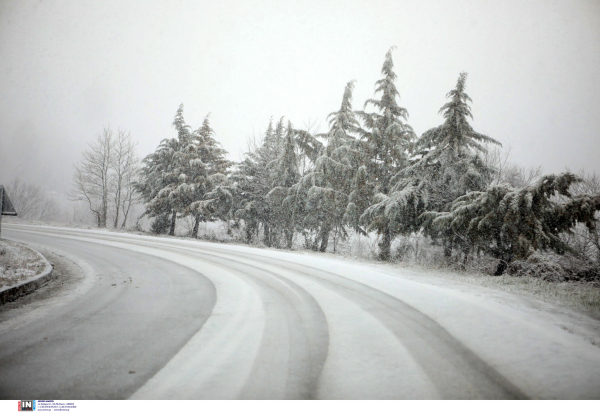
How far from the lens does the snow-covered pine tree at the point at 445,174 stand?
1076cm

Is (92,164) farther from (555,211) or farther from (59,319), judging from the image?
(555,211)

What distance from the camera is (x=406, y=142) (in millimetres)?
14250

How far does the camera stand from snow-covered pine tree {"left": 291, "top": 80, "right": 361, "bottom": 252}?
14633 millimetres

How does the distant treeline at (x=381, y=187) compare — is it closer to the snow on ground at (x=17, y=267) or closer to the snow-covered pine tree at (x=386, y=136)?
the snow-covered pine tree at (x=386, y=136)

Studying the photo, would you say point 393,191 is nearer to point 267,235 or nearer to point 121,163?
point 267,235

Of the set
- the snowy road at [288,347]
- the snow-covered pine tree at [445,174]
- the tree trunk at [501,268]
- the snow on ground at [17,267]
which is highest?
the snow-covered pine tree at [445,174]

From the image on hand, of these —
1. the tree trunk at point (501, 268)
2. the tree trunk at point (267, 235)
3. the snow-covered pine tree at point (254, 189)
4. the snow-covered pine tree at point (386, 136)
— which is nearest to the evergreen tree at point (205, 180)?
the snow-covered pine tree at point (254, 189)

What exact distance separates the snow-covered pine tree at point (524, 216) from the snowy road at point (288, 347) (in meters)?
3.85

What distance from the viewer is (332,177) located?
50.0 feet

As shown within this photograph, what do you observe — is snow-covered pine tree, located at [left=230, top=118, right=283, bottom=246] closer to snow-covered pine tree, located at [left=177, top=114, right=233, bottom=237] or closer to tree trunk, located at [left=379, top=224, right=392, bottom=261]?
snow-covered pine tree, located at [left=177, top=114, right=233, bottom=237]

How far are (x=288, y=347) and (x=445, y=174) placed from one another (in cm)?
1101

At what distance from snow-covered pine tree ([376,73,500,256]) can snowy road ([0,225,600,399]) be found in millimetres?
6079

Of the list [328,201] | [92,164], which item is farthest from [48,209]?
[328,201]

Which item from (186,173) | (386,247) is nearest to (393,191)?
(386,247)
